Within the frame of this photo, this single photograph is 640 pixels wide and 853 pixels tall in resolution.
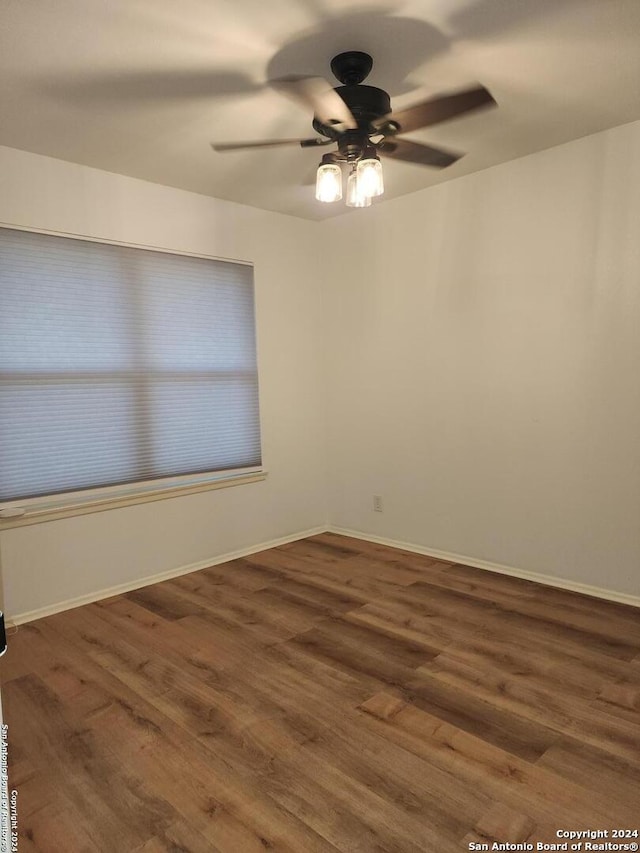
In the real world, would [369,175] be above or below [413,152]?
below

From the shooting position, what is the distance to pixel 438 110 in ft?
7.02

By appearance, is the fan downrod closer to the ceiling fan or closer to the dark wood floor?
the ceiling fan

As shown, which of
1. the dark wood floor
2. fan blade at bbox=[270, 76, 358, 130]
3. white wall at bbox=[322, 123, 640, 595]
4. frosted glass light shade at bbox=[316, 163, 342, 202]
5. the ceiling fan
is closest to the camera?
the dark wood floor

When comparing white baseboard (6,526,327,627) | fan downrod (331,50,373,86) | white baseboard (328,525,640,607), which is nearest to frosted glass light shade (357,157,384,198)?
fan downrod (331,50,373,86)

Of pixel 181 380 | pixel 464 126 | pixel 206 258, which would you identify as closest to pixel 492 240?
pixel 464 126

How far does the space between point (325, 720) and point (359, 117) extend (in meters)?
2.24

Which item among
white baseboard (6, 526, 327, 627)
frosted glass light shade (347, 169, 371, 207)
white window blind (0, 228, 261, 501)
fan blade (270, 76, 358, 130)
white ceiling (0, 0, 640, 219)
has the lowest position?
white baseboard (6, 526, 327, 627)

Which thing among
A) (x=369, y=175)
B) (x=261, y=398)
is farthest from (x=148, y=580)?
(x=369, y=175)

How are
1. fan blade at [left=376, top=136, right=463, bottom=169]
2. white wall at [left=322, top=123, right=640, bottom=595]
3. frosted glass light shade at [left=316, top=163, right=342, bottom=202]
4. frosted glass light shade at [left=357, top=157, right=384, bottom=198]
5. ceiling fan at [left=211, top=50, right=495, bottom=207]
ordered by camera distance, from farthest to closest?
white wall at [left=322, top=123, right=640, bottom=595], fan blade at [left=376, top=136, right=463, bottom=169], frosted glass light shade at [left=316, top=163, right=342, bottom=202], frosted glass light shade at [left=357, top=157, right=384, bottom=198], ceiling fan at [left=211, top=50, right=495, bottom=207]

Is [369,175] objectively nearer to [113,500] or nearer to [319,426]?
[113,500]

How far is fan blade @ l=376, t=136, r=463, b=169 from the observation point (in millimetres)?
2418

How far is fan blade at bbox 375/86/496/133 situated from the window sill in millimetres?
2437

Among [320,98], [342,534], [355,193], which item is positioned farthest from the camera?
[342,534]

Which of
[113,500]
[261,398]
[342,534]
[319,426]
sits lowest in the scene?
[342,534]
